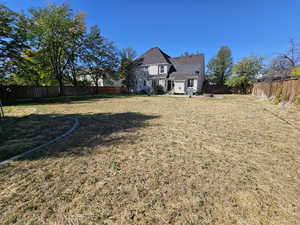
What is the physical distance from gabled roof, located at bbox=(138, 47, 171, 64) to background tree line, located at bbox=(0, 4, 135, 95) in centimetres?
365

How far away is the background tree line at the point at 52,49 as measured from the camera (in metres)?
13.6

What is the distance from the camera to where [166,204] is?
60.1 inches

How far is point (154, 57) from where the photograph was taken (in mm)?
23719

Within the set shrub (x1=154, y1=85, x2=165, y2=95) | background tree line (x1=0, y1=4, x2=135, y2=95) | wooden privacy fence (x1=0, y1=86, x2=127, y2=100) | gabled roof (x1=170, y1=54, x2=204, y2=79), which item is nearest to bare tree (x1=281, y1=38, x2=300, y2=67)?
gabled roof (x1=170, y1=54, x2=204, y2=79)

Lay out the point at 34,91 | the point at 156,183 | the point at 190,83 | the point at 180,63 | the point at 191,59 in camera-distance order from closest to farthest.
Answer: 1. the point at 156,183
2. the point at 34,91
3. the point at 190,83
4. the point at 191,59
5. the point at 180,63

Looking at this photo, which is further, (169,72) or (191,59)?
(191,59)

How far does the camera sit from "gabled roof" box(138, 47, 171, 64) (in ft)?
75.1

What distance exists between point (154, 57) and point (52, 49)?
15712 mm

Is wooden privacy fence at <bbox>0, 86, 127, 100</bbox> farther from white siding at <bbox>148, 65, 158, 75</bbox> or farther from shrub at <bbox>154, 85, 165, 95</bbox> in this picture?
shrub at <bbox>154, 85, 165, 95</bbox>

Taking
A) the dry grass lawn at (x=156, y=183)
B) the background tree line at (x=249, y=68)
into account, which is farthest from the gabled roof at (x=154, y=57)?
the dry grass lawn at (x=156, y=183)

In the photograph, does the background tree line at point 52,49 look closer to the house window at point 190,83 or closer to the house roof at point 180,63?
the house roof at point 180,63

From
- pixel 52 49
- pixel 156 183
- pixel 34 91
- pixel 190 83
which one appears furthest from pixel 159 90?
pixel 156 183

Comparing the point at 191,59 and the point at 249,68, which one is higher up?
the point at 191,59

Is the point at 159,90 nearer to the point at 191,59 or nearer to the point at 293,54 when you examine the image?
the point at 191,59
